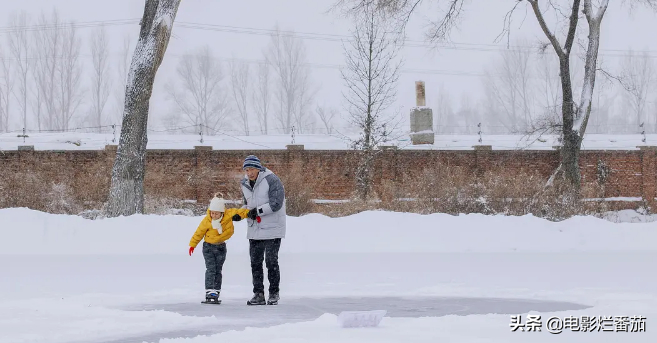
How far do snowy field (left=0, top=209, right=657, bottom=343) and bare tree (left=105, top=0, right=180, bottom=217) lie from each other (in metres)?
2.50

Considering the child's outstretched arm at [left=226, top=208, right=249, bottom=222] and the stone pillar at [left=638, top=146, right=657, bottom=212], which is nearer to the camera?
the child's outstretched arm at [left=226, top=208, right=249, bottom=222]

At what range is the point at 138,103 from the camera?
2000 centimetres

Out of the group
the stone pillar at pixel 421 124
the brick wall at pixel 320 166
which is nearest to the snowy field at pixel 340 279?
the brick wall at pixel 320 166

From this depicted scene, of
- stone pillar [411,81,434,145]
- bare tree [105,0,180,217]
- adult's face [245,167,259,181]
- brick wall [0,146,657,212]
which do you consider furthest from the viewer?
stone pillar [411,81,434,145]

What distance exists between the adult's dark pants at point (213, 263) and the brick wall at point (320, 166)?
56.0 ft

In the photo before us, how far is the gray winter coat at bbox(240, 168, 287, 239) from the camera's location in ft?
33.2

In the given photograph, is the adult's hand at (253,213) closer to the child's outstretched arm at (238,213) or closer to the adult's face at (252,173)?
the child's outstretched arm at (238,213)

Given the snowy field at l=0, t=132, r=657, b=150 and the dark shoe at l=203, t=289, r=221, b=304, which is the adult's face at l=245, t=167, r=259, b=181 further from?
the snowy field at l=0, t=132, r=657, b=150

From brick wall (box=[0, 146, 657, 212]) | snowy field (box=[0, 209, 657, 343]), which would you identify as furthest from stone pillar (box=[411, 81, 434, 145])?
snowy field (box=[0, 209, 657, 343])

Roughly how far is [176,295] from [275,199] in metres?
1.84

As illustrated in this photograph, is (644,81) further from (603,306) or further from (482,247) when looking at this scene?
(603,306)

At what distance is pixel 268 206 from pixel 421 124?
79.8 feet

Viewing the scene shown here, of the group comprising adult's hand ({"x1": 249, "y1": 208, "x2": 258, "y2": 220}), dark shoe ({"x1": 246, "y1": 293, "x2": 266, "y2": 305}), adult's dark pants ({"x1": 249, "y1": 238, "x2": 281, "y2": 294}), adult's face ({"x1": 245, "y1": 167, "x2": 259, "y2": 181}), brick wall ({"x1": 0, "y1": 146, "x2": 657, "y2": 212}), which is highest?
brick wall ({"x1": 0, "y1": 146, "x2": 657, "y2": 212})

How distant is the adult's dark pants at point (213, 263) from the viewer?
33.6 ft
